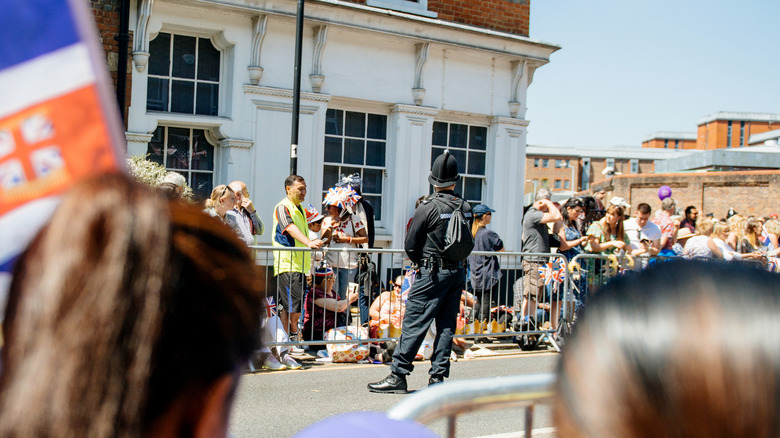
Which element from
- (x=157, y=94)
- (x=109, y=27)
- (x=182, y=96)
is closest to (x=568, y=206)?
(x=182, y=96)

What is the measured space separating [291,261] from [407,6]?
6.13 m

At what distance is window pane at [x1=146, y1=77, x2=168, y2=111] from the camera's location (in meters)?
10.3

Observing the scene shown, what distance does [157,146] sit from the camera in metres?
10.4

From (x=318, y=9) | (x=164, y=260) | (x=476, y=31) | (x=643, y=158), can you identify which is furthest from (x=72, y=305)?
(x=643, y=158)

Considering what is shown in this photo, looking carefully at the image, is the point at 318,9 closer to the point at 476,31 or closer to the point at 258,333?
the point at 476,31

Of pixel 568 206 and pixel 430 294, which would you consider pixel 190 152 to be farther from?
pixel 430 294

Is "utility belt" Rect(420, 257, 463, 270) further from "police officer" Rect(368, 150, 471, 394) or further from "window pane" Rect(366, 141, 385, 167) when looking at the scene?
"window pane" Rect(366, 141, 385, 167)

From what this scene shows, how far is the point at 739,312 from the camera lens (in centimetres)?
73

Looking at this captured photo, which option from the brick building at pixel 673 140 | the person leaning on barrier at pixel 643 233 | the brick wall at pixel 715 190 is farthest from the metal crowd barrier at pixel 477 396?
the brick building at pixel 673 140

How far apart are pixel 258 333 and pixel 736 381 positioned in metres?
0.62

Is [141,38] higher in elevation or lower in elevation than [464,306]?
higher

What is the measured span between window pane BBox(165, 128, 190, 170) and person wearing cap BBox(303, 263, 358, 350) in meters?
3.75

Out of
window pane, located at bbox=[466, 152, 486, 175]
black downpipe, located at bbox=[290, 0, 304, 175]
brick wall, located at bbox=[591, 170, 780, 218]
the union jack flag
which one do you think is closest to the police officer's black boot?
the union jack flag

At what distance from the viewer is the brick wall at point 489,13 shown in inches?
488
